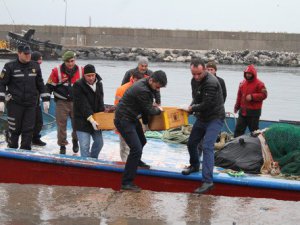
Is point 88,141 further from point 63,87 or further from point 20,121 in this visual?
point 63,87

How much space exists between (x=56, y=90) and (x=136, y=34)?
5241 cm

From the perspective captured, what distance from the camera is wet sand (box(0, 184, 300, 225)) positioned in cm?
555

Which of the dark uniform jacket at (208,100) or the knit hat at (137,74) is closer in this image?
the dark uniform jacket at (208,100)

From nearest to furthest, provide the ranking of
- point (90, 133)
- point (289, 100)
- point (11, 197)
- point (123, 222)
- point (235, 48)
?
point (123, 222)
point (11, 197)
point (90, 133)
point (289, 100)
point (235, 48)

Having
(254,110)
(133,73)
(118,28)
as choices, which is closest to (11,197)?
(133,73)

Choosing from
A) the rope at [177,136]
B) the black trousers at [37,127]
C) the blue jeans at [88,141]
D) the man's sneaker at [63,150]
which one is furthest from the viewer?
the rope at [177,136]

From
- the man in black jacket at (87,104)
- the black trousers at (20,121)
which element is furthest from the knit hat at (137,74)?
the black trousers at (20,121)

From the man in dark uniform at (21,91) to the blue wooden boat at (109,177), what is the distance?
45cm

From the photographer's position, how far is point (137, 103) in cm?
654

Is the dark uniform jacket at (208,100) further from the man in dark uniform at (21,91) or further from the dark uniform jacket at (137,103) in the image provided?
the man in dark uniform at (21,91)

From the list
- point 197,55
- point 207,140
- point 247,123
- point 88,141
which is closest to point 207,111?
point 207,140

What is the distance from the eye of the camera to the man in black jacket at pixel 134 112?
646cm

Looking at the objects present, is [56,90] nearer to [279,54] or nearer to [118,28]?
[279,54]

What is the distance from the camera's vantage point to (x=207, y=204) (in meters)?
6.12
